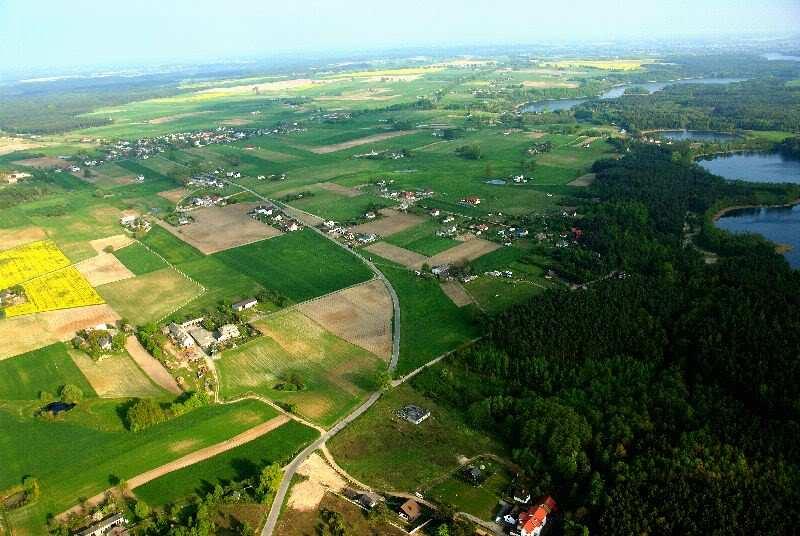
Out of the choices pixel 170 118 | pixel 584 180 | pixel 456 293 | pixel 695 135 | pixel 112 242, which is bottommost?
pixel 695 135

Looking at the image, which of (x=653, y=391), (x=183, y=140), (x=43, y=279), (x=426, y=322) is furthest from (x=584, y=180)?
(x=183, y=140)

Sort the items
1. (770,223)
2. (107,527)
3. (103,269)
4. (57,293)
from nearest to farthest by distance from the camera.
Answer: (107,527), (57,293), (103,269), (770,223)

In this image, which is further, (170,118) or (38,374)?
(170,118)

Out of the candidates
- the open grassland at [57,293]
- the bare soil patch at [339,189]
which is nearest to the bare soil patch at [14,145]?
the bare soil patch at [339,189]

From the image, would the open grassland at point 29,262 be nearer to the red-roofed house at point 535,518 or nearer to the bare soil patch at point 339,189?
the bare soil patch at point 339,189

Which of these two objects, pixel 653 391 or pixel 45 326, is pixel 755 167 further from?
pixel 45 326

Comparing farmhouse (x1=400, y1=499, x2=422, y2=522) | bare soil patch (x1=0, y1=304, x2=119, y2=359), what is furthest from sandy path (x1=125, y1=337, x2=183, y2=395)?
farmhouse (x1=400, y1=499, x2=422, y2=522)
